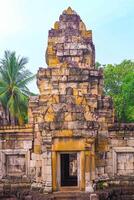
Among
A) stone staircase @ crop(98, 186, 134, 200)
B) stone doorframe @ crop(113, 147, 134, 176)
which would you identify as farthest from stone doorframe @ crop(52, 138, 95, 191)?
stone doorframe @ crop(113, 147, 134, 176)

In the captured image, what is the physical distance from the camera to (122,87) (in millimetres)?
29906

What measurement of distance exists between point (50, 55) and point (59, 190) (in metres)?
5.02

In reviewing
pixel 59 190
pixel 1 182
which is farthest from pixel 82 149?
pixel 1 182

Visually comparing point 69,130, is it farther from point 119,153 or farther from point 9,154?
point 9,154

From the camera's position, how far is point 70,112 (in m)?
13.9

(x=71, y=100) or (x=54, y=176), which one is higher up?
(x=71, y=100)

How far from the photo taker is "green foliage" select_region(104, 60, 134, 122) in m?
28.8

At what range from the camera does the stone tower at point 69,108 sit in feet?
45.2

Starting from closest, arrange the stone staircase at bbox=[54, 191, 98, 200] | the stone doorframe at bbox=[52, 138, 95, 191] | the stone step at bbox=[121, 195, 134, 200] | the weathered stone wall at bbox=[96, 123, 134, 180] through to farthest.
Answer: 1. the stone staircase at bbox=[54, 191, 98, 200]
2. the stone doorframe at bbox=[52, 138, 95, 191]
3. the stone step at bbox=[121, 195, 134, 200]
4. the weathered stone wall at bbox=[96, 123, 134, 180]

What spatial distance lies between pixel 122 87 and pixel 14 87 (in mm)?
7925

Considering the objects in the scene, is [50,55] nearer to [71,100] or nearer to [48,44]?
[48,44]

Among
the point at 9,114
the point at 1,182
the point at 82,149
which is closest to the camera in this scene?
the point at 82,149

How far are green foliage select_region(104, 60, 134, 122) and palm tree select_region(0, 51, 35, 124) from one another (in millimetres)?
6525

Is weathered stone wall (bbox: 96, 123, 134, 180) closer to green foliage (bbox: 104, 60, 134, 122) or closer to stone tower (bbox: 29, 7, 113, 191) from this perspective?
stone tower (bbox: 29, 7, 113, 191)
